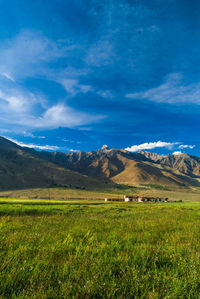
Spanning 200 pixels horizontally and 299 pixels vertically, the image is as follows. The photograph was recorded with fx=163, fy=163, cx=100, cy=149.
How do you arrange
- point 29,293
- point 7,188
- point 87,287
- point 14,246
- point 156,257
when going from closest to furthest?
point 29,293 → point 87,287 → point 156,257 → point 14,246 → point 7,188

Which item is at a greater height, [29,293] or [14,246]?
[29,293]

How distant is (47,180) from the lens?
194 metres

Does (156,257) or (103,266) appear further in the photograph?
(156,257)

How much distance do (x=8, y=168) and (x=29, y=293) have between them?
733 feet

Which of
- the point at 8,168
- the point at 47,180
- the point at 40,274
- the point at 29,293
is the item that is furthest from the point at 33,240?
the point at 8,168

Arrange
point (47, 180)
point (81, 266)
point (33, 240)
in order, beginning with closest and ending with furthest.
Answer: point (81, 266) < point (33, 240) < point (47, 180)

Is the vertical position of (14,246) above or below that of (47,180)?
above

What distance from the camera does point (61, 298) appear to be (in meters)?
2.49

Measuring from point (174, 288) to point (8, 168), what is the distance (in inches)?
8820

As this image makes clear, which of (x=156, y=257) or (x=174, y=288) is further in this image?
(x=156, y=257)

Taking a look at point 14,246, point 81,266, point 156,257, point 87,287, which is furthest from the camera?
point 14,246

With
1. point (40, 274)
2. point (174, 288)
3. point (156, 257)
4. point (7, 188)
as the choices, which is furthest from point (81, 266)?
point (7, 188)

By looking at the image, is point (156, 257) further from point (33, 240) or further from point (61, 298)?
point (33, 240)

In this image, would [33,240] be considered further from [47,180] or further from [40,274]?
[47,180]
